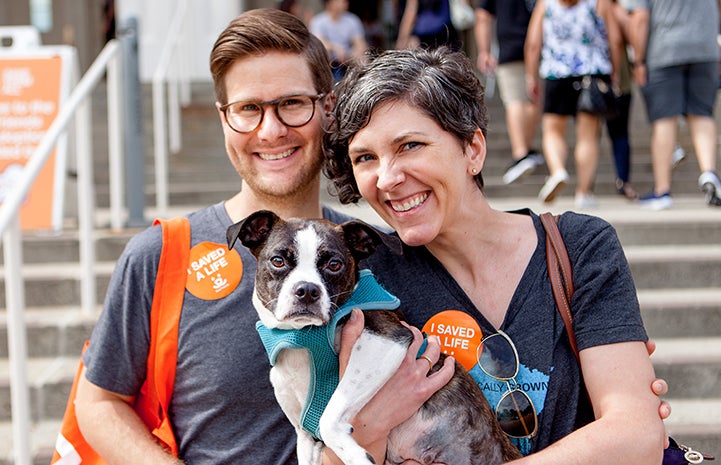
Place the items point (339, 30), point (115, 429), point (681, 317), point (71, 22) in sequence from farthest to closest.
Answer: point (71, 22) < point (339, 30) < point (681, 317) < point (115, 429)

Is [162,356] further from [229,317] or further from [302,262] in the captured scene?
[302,262]

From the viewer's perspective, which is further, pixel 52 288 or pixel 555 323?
pixel 52 288

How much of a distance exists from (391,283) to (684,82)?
498 cm

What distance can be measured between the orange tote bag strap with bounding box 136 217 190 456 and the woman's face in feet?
2.17

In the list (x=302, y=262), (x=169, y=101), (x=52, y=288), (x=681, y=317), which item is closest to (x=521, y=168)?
(x=681, y=317)

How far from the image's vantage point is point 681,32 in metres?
6.45

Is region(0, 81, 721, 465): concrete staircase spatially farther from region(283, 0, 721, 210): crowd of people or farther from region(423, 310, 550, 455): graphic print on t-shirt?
region(423, 310, 550, 455): graphic print on t-shirt

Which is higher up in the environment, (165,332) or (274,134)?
(274,134)

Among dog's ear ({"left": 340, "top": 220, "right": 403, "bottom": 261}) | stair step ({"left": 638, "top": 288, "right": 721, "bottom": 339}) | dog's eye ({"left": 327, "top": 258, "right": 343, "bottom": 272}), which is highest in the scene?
dog's ear ({"left": 340, "top": 220, "right": 403, "bottom": 261})

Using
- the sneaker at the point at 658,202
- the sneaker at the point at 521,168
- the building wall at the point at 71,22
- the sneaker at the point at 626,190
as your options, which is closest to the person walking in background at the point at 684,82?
the sneaker at the point at 658,202

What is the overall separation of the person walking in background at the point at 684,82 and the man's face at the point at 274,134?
4614 mm

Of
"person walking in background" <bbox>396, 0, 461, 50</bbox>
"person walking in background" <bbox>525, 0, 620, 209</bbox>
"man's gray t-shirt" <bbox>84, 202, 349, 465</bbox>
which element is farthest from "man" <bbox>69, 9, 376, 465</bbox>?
"person walking in background" <bbox>396, 0, 461, 50</bbox>

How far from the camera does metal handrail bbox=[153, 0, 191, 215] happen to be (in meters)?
6.77

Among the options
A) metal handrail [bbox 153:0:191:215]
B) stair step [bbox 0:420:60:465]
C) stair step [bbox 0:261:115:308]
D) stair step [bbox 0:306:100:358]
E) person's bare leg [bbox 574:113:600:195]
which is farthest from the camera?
metal handrail [bbox 153:0:191:215]
